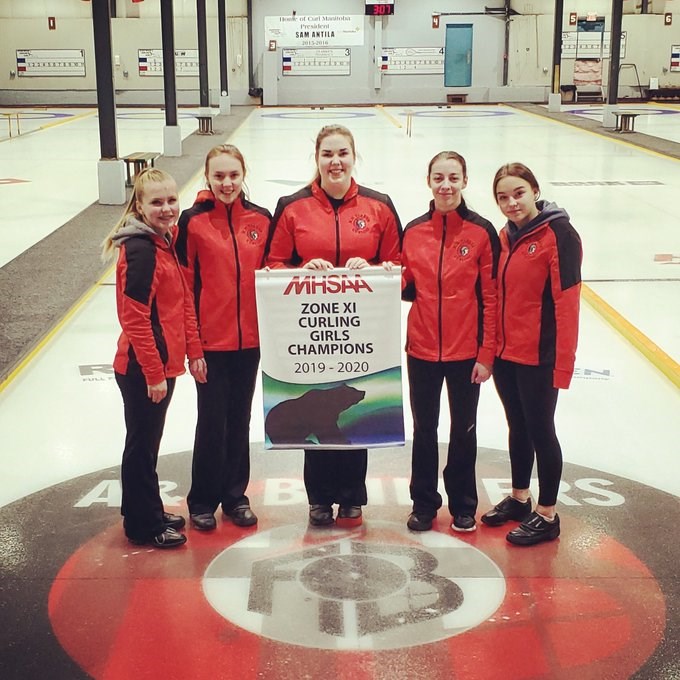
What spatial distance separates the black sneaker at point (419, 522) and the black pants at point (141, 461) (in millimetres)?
1070

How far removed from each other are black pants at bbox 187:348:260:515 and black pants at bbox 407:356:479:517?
74 centimetres

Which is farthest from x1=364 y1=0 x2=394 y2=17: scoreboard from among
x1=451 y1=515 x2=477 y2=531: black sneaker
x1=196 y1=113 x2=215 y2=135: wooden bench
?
x1=451 y1=515 x2=477 y2=531: black sneaker

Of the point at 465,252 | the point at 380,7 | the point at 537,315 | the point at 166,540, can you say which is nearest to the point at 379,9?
the point at 380,7

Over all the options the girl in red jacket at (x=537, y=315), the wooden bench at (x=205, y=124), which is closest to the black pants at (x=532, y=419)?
the girl in red jacket at (x=537, y=315)

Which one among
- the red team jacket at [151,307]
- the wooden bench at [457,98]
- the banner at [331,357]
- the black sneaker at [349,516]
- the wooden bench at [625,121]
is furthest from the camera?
the wooden bench at [457,98]

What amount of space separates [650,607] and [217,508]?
6.27 ft

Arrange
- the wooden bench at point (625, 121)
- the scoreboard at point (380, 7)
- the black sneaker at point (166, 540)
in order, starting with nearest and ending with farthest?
the black sneaker at point (166, 540) → the wooden bench at point (625, 121) → the scoreboard at point (380, 7)

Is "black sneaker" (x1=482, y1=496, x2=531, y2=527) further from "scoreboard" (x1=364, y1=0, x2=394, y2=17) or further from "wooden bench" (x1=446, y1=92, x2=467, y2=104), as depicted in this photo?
"scoreboard" (x1=364, y1=0, x2=394, y2=17)

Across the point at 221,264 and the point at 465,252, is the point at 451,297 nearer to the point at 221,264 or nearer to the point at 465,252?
the point at 465,252

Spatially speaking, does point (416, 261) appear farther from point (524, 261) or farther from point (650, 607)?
point (650, 607)

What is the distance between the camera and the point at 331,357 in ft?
12.9

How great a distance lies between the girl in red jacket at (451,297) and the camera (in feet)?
12.7

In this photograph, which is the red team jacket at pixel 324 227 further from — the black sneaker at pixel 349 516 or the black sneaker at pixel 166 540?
the black sneaker at pixel 166 540

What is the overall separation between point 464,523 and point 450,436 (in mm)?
380
